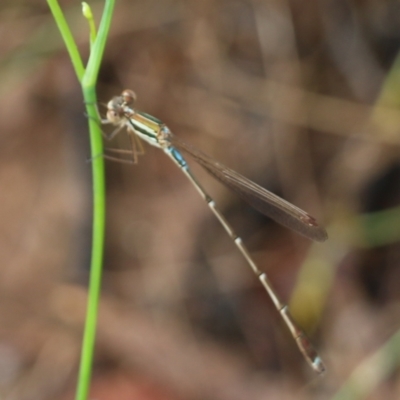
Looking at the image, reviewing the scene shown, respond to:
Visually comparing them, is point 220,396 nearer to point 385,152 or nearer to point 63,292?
point 63,292

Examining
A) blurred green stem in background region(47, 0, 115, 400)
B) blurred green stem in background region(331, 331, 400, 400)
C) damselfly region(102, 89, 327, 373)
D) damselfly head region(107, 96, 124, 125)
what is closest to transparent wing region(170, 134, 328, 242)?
damselfly region(102, 89, 327, 373)

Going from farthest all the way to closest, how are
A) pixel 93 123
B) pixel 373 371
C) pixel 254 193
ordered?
pixel 373 371 < pixel 254 193 < pixel 93 123

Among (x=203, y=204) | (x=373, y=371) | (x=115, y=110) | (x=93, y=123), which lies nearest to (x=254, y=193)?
(x=115, y=110)

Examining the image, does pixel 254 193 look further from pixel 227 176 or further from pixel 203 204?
pixel 203 204

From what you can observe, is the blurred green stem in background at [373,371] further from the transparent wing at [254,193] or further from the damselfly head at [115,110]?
the damselfly head at [115,110]

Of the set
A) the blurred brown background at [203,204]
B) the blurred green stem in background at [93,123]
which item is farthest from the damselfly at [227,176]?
the blurred green stem in background at [93,123]

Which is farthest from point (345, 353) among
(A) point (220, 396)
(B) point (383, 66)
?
(B) point (383, 66)

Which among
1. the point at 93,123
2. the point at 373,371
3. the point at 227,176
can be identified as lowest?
the point at 373,371
